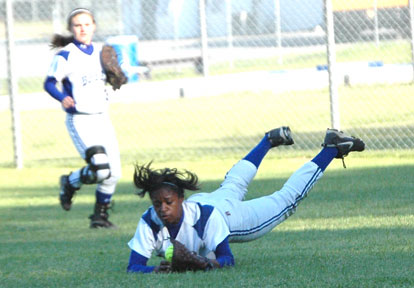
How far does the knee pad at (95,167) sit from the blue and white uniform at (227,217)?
67.6 inches

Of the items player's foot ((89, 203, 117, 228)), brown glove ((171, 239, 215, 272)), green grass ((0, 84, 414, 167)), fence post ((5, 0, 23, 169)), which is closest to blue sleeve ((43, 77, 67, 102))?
player's foot ((89, 203, 117, 228))

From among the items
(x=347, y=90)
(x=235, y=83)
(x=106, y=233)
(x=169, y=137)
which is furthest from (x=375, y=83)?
(x=106, y=233)

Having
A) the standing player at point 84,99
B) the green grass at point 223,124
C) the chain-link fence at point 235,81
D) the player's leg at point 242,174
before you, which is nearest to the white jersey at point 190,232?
the player's leg at point 242,174

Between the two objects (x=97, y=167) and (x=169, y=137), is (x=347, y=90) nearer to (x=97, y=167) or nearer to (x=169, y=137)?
(x=169, y=137)

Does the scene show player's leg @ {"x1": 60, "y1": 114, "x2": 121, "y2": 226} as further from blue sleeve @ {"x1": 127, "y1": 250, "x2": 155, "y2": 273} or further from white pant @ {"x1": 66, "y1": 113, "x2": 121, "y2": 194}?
blue sleeve @ {"x1": 127, "y1": 250, "x2": 155, "y2": 273}

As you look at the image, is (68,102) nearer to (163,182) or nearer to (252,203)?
(252,203)

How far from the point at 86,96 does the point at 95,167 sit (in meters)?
0.68

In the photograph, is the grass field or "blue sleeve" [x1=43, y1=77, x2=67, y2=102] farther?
"blue sleeve" [x1=43, y1=77, x2=67, y2=102]

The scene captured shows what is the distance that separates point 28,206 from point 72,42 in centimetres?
237

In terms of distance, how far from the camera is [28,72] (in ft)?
91.4

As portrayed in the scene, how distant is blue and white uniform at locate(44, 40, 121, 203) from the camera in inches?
349

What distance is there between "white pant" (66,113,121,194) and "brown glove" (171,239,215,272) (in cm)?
A: 282

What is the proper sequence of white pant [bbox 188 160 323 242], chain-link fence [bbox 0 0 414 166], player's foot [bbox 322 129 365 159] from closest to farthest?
white pant [bbox 188 160 323 242]
player's foot [bbox 322 129 365 159]
chain-link fence [bbox 0 0 414 166]

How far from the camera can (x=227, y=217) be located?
643 centimetres
